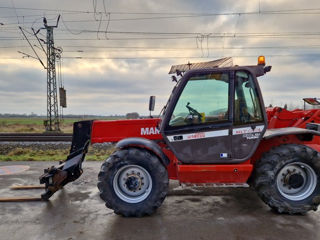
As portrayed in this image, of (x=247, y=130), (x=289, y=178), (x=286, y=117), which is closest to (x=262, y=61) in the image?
(x=247, y=130)

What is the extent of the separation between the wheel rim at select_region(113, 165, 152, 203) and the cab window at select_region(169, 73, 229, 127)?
99 centimetres

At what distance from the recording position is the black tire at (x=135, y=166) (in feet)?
13.0

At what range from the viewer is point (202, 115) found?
13.6ft

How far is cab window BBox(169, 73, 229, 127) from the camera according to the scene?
4.14 m

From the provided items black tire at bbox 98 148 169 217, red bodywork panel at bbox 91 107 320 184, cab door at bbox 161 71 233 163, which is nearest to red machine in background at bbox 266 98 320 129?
red bodywork panel at bbox 91 107 320 184

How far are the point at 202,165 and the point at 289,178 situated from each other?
4.83ft

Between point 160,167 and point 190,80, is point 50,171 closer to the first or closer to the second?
point 160,167

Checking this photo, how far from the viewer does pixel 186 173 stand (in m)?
4.09

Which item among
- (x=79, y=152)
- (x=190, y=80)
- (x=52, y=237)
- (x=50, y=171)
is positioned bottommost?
(x=52, y=237)

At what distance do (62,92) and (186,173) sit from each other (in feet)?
55.9

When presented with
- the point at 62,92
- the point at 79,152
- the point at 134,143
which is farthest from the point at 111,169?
the point at 62,92

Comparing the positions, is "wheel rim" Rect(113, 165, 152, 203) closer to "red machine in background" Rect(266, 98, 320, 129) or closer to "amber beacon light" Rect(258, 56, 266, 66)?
"amber beacon light" Rect(258, 56, 266, 66)

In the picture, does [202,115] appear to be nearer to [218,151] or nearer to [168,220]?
[218,151]

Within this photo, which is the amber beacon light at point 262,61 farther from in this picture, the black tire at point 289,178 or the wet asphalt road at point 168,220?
the wet asphalt road at point 168,220
